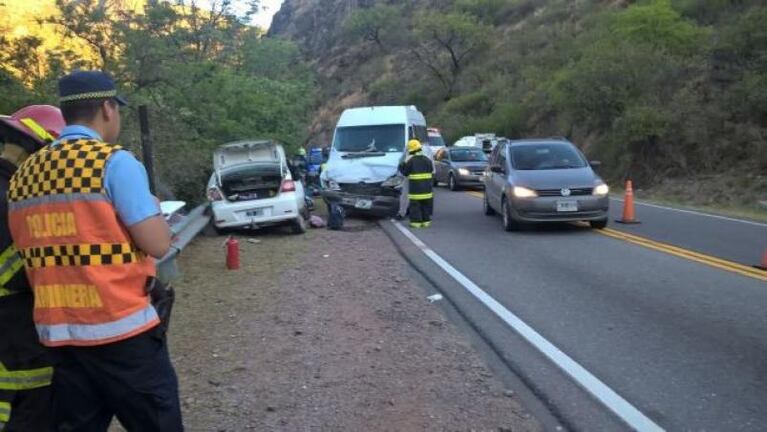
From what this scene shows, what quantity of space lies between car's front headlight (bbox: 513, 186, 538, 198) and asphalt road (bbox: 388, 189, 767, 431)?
2.49 feet

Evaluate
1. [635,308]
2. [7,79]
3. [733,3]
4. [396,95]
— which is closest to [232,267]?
[7,79]

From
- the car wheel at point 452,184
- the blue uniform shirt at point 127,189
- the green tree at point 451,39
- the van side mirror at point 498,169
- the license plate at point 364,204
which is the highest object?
the green tree at point 451,39

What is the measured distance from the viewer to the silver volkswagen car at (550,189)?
1280cm

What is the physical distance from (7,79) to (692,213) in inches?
553

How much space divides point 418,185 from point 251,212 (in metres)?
3.44

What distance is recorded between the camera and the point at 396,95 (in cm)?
6900

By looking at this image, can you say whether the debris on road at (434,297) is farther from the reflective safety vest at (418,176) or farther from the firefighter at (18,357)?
the reflective safety vest at (418,176)

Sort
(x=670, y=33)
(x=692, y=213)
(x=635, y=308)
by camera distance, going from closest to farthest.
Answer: (x=635, y=308), (x=692, y=213), (x=670, y=33)

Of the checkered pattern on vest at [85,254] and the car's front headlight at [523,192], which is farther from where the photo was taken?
the car's front headlight at [523,192]

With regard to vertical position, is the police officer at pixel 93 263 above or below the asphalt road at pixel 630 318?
above

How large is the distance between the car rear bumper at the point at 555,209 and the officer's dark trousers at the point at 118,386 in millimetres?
10500

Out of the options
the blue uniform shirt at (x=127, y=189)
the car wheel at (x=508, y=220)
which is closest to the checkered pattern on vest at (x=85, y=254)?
the blue uniform shirt at (x=127, y=189)

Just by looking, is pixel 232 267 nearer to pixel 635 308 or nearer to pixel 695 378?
pixel 635 308

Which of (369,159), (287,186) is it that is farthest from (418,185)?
(287,186)
